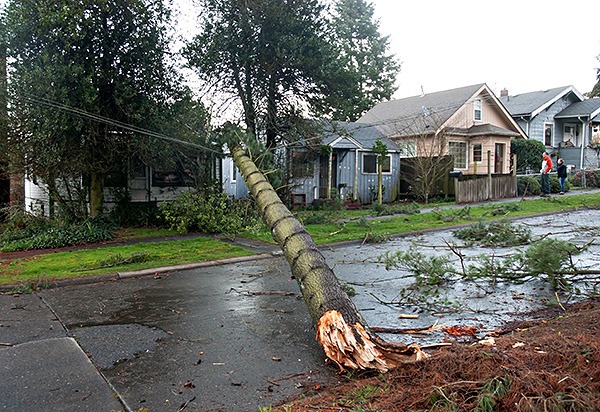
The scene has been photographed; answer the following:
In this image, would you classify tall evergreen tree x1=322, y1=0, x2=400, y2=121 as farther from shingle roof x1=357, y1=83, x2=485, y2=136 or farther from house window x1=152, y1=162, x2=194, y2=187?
house window x1=152, y1=162, x2=194, y2=187

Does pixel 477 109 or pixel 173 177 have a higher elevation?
pixel 477 109

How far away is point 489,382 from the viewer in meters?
3.19

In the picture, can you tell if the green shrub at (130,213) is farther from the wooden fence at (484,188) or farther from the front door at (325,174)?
the wooden fence at (484,188)

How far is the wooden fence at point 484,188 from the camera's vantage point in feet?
68.5

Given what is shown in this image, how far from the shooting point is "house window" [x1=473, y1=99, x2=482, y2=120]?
93.9 feet

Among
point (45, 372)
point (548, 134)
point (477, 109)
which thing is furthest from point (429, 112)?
point (45, 372)

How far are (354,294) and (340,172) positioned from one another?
16.0 metres

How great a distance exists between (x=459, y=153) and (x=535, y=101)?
1105cm

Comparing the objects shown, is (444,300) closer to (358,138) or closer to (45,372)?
(45,372)

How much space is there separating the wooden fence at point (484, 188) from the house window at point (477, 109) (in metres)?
6.31

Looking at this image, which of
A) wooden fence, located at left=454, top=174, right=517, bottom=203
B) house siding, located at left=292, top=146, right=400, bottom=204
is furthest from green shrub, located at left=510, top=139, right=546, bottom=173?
house siding, located at left=292, top=146, right=400, bottom=204

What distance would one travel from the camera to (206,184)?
15883 mm

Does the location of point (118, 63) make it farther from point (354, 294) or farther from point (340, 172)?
point (340, 172)

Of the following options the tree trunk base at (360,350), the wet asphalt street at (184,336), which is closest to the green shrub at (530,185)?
the wet asphalt street at (184,336)
